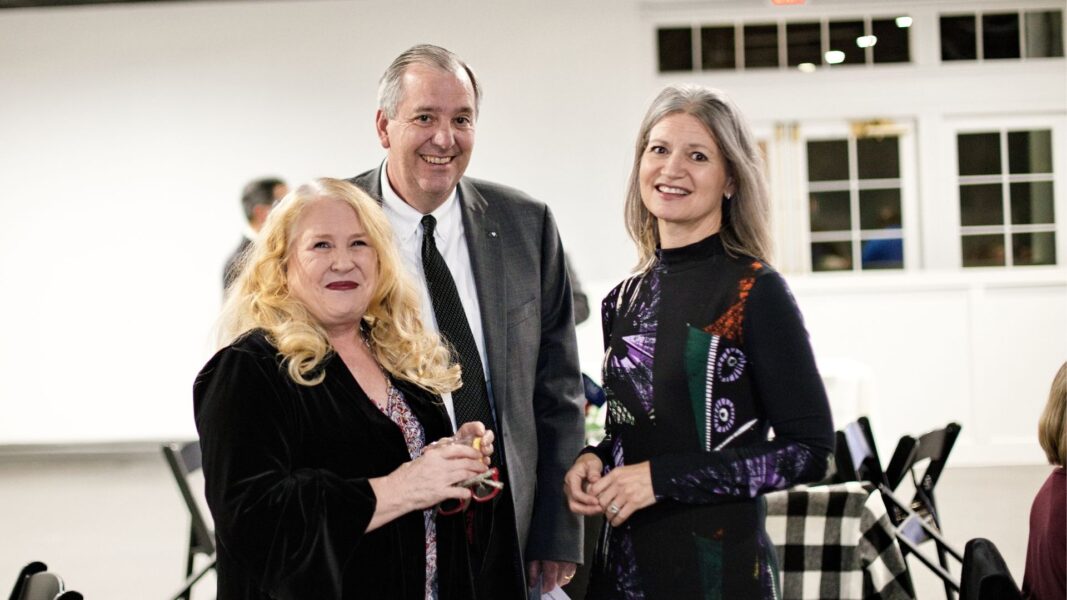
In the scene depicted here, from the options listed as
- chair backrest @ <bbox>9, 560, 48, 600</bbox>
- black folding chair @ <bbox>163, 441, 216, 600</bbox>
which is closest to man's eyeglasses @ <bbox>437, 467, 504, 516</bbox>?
chair backrest @ <bbox>9, 560, 48, 600</bbox>

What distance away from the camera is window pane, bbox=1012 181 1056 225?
361 inches

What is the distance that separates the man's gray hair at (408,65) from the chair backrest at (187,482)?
6.76 feet

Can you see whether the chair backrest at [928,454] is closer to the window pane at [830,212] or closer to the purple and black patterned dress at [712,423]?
the purple and black patterned dress at [712,423]

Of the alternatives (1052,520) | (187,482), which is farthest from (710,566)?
(187,482)

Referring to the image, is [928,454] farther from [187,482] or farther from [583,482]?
[187,482]

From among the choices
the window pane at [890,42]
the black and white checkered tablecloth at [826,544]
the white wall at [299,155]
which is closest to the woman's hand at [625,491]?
the black and white checkered tablecloth at [826,544]

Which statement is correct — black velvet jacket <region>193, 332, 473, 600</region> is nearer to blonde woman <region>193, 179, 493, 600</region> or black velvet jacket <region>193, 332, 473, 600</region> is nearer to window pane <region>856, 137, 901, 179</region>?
blonde woman <region>193, 179, 493, 600</region>

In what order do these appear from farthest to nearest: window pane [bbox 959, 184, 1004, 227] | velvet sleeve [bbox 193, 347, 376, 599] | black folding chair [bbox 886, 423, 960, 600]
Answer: window pane [bbox 959, 184, 1004, 227] → black folding chair [bbox 886, 423, 960, 600] → velvet sleeve [bbox 193, 347, 376, 599]

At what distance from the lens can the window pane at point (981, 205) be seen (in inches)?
361

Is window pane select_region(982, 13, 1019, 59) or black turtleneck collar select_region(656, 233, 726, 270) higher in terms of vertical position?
window pane select_region(982, 13, 1019, 59)

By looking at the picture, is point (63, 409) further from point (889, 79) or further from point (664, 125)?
point (664, 125)

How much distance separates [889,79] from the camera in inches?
359

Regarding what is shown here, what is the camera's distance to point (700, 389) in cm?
184

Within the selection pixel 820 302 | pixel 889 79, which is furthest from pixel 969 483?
pixel 889 79
